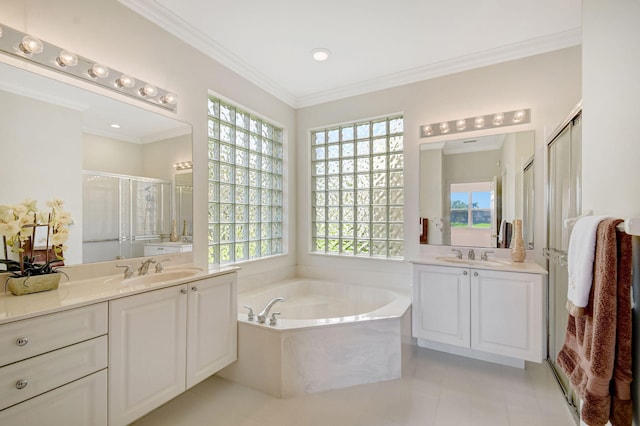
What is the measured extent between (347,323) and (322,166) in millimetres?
2023

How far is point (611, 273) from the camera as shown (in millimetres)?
908

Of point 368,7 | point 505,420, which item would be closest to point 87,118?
point 368,7

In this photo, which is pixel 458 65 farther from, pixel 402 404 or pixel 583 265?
pixel 402 404

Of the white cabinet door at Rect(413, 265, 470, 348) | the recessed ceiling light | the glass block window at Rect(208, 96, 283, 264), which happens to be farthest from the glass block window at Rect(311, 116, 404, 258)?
the recessed ceiling light

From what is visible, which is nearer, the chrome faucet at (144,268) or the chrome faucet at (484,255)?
the chrome faucet at (144,268)

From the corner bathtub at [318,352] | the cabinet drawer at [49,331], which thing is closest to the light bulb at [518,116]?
the corner bathtub at [318,352]

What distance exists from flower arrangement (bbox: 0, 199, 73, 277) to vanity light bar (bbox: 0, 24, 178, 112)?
767 millimetres

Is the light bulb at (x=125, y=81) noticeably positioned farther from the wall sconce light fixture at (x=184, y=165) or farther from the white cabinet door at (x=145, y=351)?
the white cabinet door at (x=145, y=351)

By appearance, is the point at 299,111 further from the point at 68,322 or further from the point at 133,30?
the point at 68,322

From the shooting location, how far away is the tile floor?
180cm

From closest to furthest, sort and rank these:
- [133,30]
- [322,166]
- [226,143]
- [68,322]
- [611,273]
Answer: [611,273] → [68,322] → [133,30] → [226,143] → [322,166]

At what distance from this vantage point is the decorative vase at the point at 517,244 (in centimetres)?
251

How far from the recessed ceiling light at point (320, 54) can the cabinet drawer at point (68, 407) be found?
270cm

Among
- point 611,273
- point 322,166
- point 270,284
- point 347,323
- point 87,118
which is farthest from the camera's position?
point 322,166
